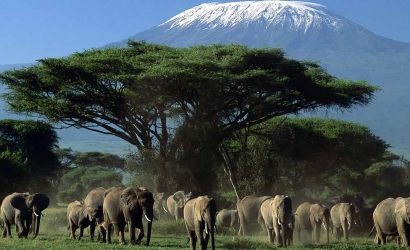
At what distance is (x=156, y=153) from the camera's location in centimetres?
3966

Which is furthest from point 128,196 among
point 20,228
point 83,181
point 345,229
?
point 83,181

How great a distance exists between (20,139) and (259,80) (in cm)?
1528

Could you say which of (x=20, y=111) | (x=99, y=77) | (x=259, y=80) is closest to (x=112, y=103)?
(x=99, y=77)

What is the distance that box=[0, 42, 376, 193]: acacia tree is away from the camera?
37.9 meters

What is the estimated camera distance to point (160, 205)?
39.7 meters

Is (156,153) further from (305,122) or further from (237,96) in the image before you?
(305,122)

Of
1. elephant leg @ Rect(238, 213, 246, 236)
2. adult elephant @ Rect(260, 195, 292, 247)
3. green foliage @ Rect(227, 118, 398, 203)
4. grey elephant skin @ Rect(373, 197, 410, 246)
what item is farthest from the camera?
green foliage @ Rect(227, 118, 398, 203)

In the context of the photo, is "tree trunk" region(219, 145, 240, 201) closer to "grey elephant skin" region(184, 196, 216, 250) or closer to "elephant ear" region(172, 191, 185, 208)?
"elephant ear" region(172, 191, 185, 208)

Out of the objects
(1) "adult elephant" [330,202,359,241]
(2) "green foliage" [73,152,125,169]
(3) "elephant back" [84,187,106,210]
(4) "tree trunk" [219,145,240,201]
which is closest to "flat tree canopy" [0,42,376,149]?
(4) "tree trunk" [219,145,240,201]

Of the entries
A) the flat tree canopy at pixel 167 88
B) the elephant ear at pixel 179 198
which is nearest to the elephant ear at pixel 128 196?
the elephant ear at pixel 179 198

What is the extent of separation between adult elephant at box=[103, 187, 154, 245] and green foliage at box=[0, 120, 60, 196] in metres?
17.4

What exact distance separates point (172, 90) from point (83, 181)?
31767mm

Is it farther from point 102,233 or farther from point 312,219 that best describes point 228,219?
point 102,233

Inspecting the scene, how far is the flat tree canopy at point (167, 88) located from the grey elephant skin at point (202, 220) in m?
15.5
